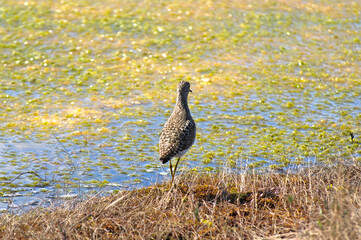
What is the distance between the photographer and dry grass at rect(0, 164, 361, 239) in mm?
4535

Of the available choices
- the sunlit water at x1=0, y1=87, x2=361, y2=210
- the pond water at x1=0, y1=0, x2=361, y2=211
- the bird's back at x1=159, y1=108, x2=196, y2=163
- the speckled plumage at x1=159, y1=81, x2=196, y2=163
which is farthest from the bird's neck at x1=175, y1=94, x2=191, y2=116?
the pond water at x1=0, y1=0, x2=361, y2=211

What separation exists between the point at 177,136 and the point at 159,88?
4239 mm

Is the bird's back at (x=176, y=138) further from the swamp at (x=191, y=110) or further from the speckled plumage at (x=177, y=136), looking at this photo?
the swamp at (x=191, y=110)

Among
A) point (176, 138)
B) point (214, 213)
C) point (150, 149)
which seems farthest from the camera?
point (150, 149)

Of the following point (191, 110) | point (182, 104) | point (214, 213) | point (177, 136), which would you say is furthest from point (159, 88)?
point (214, 213)

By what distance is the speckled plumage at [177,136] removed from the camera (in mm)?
5727

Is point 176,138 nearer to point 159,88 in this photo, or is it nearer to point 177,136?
point 177,136

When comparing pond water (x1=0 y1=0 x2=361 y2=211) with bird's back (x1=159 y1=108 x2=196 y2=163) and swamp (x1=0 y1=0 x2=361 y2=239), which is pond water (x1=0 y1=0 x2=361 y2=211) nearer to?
swamp (x1=0 y1=0 x2=361 y2=239)

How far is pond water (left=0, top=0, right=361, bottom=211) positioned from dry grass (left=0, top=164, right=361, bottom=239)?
0.47m

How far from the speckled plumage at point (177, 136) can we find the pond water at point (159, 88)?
57 cm

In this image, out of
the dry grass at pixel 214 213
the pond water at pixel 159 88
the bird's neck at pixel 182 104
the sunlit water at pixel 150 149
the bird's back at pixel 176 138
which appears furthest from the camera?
the pond water at pixel 159 88

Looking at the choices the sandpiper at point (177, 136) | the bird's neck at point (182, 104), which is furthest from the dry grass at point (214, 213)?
the bird's neck at point (182, 104)

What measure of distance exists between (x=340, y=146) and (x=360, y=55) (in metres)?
4.52

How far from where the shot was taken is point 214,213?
525 cm
